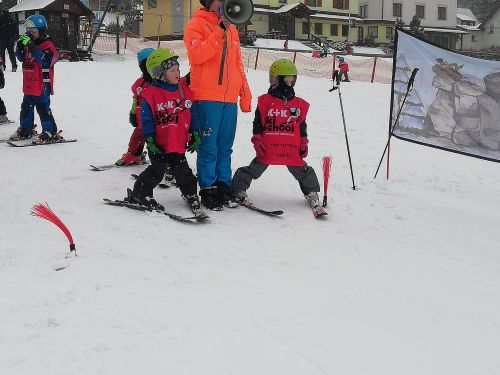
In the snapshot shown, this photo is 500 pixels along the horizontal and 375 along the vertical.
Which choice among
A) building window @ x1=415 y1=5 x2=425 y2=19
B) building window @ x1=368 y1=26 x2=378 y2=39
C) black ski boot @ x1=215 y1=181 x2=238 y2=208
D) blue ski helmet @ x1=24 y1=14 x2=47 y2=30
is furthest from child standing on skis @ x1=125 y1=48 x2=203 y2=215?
building window @ x1=415 y1=5 x2=425 y2=19

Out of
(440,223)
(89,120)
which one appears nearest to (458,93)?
(440,223)

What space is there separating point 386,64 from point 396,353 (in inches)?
807

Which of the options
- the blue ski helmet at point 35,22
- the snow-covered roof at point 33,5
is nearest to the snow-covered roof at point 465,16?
the snow-covered roof at point 33,5

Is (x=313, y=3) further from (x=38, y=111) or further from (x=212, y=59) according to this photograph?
(x=212, y=59)

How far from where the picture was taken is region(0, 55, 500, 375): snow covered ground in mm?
2688

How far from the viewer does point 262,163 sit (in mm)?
5531

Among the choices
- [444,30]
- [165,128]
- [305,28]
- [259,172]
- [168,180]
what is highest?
[444,30]

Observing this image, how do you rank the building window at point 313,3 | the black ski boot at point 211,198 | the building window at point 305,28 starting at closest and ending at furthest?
1. the black ski boot at point 211,198
2. the building window at point 305,28
3. the building window at point 313,3

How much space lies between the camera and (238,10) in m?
4.89

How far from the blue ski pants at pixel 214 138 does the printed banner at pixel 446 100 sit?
2300 millimetres

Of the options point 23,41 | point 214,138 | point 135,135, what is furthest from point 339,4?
point 214,138

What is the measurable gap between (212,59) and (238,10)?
19.8 inches

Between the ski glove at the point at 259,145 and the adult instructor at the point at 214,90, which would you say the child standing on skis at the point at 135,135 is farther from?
the ski glove at the point at 259,145

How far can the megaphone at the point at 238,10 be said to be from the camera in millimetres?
4844
